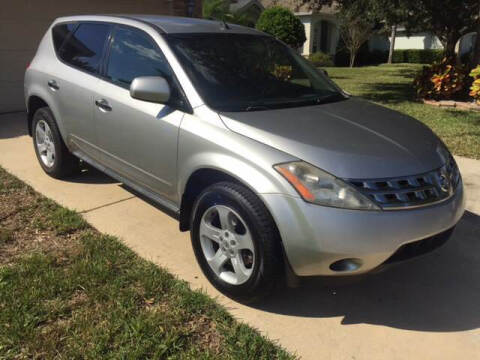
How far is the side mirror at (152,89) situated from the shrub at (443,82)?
8815 millimetres

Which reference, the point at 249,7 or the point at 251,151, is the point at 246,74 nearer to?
the point at 251,151

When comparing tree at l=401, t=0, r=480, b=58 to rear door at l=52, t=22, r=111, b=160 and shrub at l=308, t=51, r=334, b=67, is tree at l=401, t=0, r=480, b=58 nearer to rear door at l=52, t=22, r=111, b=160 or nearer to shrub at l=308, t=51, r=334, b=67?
rear door at l=52, t=22, r=111, b=160

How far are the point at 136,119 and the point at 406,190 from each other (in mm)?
2023

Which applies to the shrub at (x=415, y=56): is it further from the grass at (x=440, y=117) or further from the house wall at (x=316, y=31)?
the grass at (x=440, y=117)

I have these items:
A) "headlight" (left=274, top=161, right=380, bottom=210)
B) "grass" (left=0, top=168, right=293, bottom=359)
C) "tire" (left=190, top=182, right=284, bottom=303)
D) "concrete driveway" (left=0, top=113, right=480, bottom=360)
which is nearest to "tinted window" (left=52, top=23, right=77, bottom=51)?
"concrete driveway" (left=0, top=113, right=480, bottom=360)

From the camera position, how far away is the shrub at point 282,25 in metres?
21.1

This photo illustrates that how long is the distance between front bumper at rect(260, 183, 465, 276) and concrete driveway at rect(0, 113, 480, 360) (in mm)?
172

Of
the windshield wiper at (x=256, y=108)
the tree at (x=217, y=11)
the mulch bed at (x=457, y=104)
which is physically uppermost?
the tree at (x=217, y=11)

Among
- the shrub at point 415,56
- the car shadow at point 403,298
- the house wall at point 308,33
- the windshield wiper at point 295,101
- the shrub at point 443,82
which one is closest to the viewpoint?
the car shadow at point 403,298

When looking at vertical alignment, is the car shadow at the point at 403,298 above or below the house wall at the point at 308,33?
below

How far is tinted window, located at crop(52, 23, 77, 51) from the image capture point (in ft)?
15.3

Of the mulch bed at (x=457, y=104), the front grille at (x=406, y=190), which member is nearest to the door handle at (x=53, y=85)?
the front grille at (x=406, y=190)

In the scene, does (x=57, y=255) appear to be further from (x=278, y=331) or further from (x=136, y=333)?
(x=278, y=331)

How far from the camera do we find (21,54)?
918 cm
